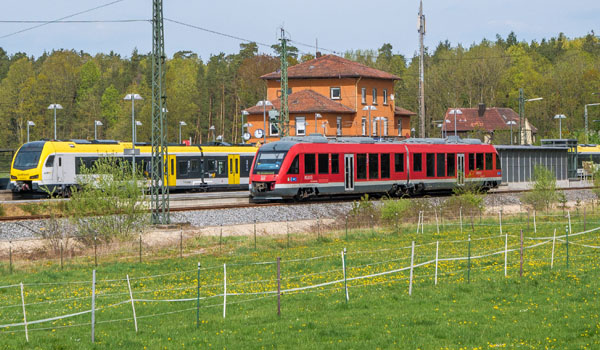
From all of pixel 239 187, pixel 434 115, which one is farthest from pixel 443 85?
pixel 239 187

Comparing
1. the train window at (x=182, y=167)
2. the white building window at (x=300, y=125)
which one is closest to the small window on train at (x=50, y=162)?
the train window at (x=182, y=167)

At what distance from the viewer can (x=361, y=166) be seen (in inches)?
1774

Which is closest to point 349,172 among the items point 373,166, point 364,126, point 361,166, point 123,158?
point 361,166

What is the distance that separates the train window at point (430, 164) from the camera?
1944 inches

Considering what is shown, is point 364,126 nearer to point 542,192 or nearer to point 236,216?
point 542,192

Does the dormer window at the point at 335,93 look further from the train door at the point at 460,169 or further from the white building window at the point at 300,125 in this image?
the train door at the point at 460,169

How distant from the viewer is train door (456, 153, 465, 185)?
168ft

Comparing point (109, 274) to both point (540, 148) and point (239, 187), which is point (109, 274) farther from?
point (540, 148)

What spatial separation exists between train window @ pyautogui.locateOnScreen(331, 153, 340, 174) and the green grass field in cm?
1352

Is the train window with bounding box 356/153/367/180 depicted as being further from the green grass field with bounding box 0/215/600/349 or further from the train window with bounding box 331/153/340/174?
the green grass field with bounding box 0/215/600/349

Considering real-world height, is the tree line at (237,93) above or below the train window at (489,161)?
above

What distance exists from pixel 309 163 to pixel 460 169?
1361 centimetres

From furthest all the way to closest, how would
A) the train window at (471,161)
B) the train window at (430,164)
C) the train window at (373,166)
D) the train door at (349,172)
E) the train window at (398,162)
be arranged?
the train window at (471,161) < the train window at (430,164) < the train window at (398,162) < the train window at (373,166) < the train door at (349,172)

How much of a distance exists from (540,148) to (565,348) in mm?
57375
